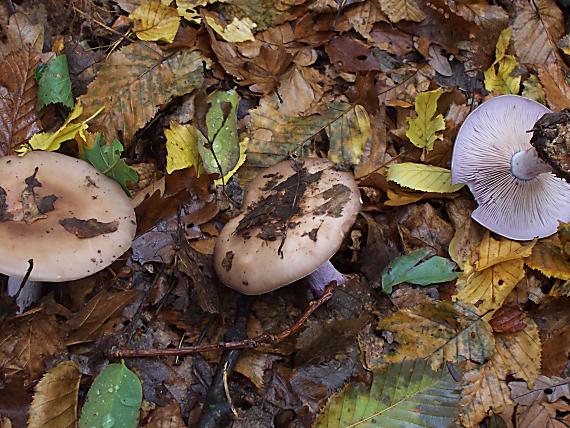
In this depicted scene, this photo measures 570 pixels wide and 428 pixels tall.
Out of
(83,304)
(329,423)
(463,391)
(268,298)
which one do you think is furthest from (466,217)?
(83,304)

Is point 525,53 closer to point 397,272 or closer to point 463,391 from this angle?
point 397,272

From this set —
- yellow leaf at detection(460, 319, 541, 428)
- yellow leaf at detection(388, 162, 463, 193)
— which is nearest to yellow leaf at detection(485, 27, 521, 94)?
yellow leaf at detection(388, 162, 463, 193)

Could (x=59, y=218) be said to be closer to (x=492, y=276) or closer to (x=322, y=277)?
(x=322, y=277)

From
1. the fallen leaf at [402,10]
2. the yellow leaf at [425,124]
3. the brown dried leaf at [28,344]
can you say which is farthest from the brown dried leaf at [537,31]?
the brown dried leaf at [28,344]

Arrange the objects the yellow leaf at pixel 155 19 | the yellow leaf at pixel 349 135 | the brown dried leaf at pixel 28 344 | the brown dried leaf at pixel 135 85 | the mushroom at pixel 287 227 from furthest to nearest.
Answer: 1. the yellow leaf at pixel 155 19
2. the yellow leaf at pixel 349 135
3. the brown dried leaf at pixel 135 85
4. the brown dried leaf at pixel 28 344
5. the mushroom at pixel 287 227

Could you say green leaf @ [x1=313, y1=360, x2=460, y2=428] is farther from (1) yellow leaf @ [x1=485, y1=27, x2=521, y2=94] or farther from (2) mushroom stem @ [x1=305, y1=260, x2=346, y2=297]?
(1) yellow leaf @ [x1=485, y1=27, x2=521, y2=94]

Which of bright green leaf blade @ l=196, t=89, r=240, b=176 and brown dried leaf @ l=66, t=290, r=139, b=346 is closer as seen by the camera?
brown dried leaf @ l=66, t=290, r=139, b=346

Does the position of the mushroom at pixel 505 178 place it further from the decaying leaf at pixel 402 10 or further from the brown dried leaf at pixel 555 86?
the decaying leaf at pixel 402 10
